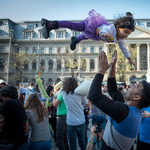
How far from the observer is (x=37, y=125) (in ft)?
11.2

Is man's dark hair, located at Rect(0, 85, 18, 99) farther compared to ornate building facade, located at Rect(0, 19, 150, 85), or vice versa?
ornate building facade, located at Rect(0, 19, 150, 85)

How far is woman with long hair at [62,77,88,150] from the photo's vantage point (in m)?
3.93

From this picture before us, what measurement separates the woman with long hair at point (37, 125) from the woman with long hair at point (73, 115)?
0.65 metres

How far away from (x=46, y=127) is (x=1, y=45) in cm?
4083

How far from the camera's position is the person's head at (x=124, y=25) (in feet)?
9.62

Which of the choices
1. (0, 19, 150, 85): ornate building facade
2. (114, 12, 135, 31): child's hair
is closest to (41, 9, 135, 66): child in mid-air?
(114, 12, 135, 31): child's hair

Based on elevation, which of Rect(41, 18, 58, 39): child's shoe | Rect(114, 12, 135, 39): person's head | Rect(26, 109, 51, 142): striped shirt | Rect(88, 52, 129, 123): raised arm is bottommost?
A: Rect(26, 109, 51, 142): striped shirt

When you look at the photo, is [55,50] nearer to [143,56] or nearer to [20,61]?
[20,61]

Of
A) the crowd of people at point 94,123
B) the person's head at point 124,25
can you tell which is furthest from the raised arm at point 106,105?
the person's head at point 124,25

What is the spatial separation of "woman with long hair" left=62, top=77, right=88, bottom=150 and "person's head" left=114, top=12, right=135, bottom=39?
1739mm

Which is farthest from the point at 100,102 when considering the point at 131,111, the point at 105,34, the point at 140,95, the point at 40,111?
the point at 40,111

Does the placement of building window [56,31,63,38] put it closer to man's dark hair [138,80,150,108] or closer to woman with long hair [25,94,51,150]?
woman with long hair [25,94,51,150]

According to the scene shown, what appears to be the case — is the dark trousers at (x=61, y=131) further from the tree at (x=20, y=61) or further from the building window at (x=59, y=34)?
the building window at (x=59, y=34)

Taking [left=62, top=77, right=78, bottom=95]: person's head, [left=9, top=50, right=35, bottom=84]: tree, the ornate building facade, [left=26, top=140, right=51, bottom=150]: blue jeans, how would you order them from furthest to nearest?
the ornate building facade < [left=9, top=50, right=35, bottom=84]: tree < [left=62, top=77, right=78, bottom=95]: person's head < [left=26, top=140, right=51, bottom=150]: blue jeans
